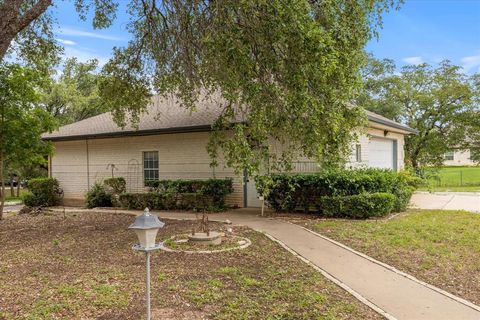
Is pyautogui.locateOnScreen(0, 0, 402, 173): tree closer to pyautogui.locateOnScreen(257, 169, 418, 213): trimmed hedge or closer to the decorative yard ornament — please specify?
→ the decorative yard ornament

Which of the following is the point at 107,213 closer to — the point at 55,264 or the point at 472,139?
the point at 55,264

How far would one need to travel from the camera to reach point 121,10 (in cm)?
1145

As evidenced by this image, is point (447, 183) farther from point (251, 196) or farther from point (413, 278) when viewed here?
point (413, 278)

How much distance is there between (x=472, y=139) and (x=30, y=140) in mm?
25691

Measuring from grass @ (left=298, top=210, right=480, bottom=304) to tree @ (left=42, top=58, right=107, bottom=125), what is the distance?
19.0 metres

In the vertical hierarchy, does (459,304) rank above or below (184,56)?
below

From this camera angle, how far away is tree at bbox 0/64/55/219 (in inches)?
436

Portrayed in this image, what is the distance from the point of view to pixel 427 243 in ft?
26.0

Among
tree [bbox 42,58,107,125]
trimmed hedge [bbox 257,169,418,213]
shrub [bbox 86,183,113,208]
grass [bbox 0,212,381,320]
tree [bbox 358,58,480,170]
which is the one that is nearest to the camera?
grass [bbox 0,212,381,320]

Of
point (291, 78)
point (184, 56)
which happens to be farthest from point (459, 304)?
point (184, 56)

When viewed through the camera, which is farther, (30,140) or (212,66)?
(30,140)

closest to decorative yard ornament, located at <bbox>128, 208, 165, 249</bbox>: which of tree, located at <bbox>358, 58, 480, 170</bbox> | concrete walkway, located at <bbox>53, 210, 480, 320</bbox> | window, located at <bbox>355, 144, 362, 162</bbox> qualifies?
concrete walkway, located at <bbox>53, 210, 480, 320</bbox>

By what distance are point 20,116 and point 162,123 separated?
191 inches

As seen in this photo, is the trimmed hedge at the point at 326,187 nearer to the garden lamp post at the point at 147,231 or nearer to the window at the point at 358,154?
the window at the point at 358,154
